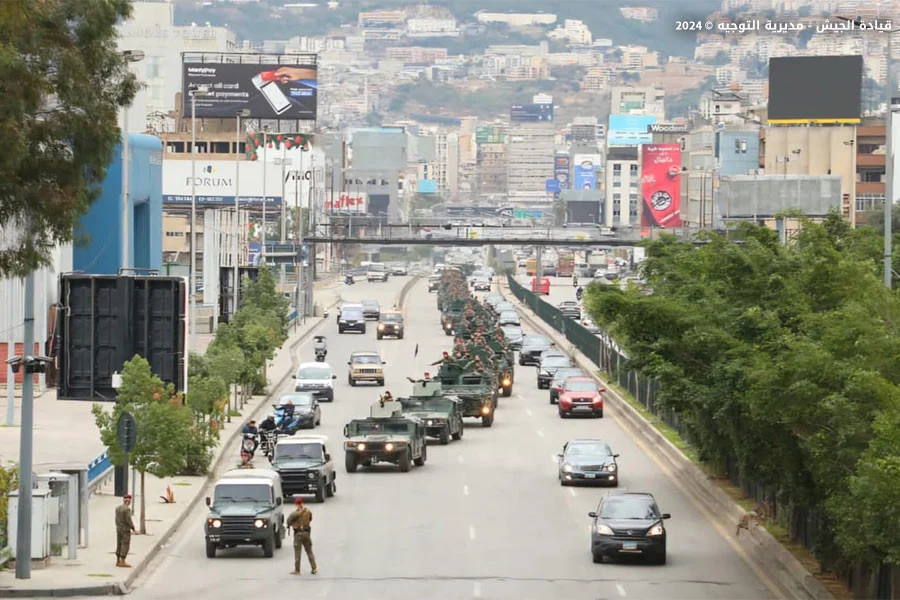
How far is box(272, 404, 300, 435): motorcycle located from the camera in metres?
55.7

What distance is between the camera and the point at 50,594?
2992cm

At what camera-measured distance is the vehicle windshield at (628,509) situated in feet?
113

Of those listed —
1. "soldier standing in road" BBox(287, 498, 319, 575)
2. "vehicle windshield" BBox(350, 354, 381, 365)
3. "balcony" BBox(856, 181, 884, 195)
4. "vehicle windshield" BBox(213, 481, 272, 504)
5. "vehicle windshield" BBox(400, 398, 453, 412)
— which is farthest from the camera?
"balcony" BBox(856, 181, 884, 195)

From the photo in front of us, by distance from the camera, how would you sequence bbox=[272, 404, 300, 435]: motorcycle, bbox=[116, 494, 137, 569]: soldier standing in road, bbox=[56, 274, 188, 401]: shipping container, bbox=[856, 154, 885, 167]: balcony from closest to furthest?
bbox=[116, 494, 137, 569]: soldier standing in road → bbox=[56, 274, 188, 401]: shipping container → bbox=[272, 404, 300, 435]: motorcycle → bbox=[856, 154, 885, 167]: balcony

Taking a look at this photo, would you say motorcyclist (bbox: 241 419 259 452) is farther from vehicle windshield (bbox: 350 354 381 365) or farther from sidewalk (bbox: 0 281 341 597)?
vehicle windshield (bbox: 350 354 381 365)

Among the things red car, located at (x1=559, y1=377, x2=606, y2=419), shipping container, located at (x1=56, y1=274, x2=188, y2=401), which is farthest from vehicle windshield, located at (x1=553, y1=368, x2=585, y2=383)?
shipping container, located at (x1=56, y1=274, x2=188, y2=401)

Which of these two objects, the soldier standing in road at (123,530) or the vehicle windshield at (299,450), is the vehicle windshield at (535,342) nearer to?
the vehicle windshield at (299,450)

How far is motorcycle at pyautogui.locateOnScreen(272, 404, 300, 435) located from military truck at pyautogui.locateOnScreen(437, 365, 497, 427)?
581 centimetres

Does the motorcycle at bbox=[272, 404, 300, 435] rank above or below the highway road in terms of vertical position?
above

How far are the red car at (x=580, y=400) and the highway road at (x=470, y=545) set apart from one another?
7372 millimetres

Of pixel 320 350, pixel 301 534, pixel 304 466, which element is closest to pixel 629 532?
pixel 301 534

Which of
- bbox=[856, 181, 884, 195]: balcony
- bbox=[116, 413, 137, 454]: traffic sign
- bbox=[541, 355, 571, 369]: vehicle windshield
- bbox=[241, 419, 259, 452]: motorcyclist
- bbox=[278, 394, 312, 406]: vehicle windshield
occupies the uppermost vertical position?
bbox=[856, 181, 884, 195]: balcony

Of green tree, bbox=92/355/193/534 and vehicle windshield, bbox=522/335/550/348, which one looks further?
vehicle windshield, bbox=522/335/550/348

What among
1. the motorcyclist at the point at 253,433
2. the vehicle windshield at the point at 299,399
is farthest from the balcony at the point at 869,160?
the motorcyclist at the point at 253,433
